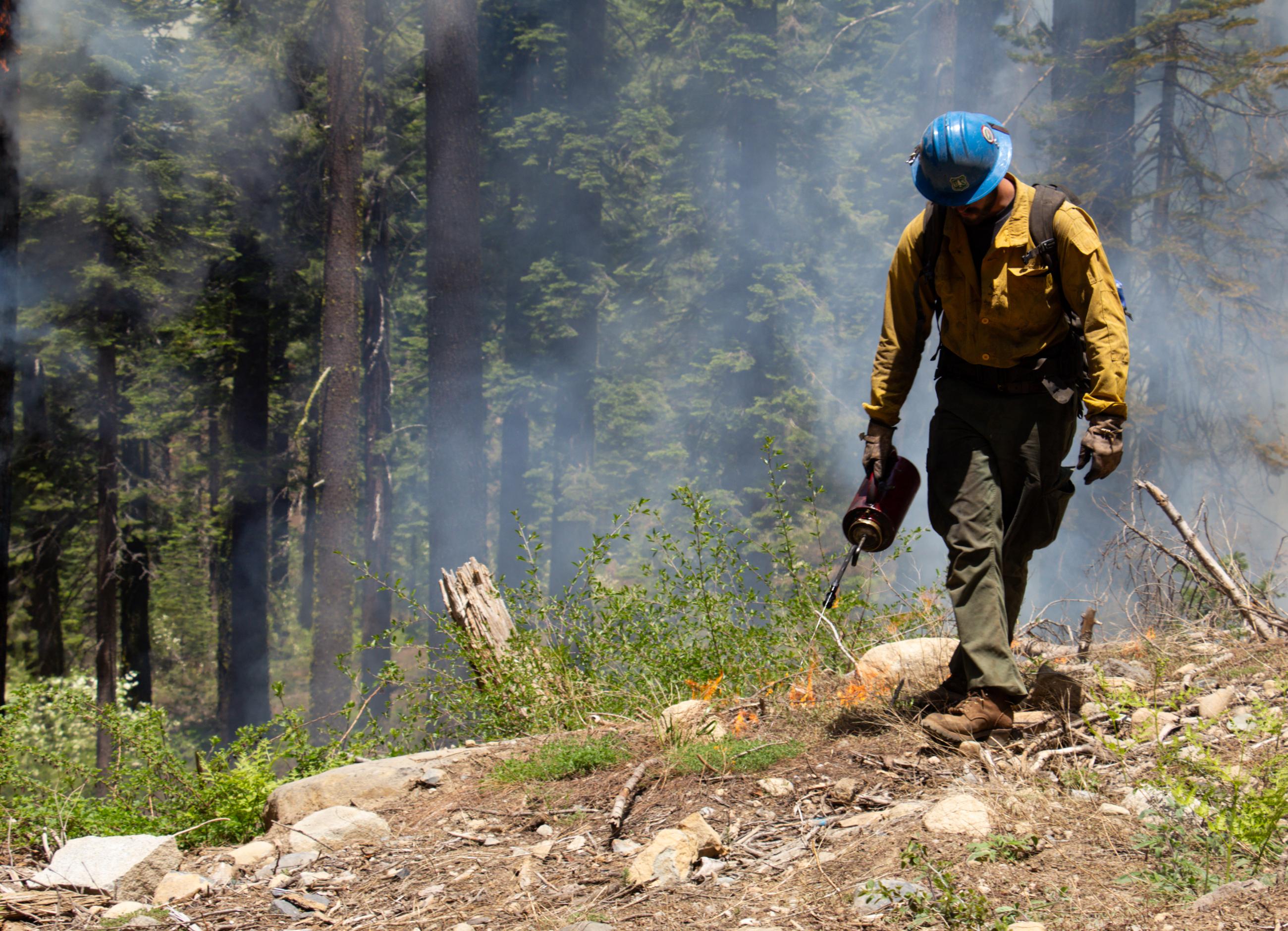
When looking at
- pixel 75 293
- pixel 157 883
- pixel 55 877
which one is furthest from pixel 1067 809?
pixel 75 293

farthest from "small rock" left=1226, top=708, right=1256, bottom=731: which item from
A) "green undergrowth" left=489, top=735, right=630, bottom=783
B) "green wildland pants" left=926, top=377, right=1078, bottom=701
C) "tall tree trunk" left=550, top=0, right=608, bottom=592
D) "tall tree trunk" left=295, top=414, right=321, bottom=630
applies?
"tall tree trunk" left=550, top=0, right=608, bottom=592

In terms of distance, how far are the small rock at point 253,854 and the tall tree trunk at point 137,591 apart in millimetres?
12290

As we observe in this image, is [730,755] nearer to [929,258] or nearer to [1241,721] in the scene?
[1241,721]

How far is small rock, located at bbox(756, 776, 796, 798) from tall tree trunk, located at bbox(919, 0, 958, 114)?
46.3 feet

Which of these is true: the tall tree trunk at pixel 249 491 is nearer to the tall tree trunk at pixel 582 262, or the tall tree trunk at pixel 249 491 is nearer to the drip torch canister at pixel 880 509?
the tall tree trunk at pixel 582 262

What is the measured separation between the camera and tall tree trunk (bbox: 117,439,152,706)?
14195 mm

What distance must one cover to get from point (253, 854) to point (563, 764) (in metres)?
1.04

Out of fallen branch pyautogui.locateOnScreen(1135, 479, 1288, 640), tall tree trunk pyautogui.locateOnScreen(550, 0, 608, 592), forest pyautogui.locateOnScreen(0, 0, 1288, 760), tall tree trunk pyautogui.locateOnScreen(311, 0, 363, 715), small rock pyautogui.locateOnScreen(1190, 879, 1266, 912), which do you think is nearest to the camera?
small rock pyautogui.locateOnScreen(1190, 879, 1266, 912)

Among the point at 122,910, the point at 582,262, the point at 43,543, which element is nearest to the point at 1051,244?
the point at 122,910

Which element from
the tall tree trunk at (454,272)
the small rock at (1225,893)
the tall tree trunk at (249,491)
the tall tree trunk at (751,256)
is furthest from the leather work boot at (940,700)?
the tall tree trunk at (751,256)

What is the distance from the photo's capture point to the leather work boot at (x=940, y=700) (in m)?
3.53

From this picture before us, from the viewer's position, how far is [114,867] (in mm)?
2906

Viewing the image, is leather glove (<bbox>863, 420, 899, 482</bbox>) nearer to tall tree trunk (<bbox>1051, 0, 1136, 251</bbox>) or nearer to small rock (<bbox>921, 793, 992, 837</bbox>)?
small rock (<bbox>921, 793, 992, 837</bbox>)

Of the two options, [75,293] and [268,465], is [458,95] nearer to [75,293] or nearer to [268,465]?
[75,293]
